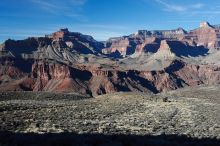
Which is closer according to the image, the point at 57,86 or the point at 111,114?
the point at 111,114

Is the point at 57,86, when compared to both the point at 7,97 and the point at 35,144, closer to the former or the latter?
the point at 7,97

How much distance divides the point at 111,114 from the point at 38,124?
41.2 feet

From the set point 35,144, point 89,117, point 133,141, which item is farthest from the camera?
point 89,117

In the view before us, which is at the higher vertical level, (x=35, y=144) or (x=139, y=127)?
(x=35, y=144)

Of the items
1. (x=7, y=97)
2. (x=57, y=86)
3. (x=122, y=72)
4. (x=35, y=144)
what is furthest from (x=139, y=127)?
(x=122, y=72)

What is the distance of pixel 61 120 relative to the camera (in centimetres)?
3300

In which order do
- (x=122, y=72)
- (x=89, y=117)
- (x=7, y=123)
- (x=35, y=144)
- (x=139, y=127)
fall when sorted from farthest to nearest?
1. (x=122, y=72)
2. (x=89, y=117)
3. (x=139, y=127)
4. (x=7, y=123)
5. (x=35, y=144)

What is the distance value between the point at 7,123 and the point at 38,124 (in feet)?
6.52

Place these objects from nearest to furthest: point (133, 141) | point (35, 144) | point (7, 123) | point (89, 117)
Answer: point (35, 144) < point (133, 141) < point (7, 123) < point (89, 117)

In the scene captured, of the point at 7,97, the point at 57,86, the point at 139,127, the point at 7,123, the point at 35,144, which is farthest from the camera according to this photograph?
the point at 57,86

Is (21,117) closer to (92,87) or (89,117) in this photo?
(89,117)

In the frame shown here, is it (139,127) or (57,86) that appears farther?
(57,86)

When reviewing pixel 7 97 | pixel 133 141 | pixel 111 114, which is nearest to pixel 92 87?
pixel 7 97

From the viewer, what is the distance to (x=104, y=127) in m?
30.1
